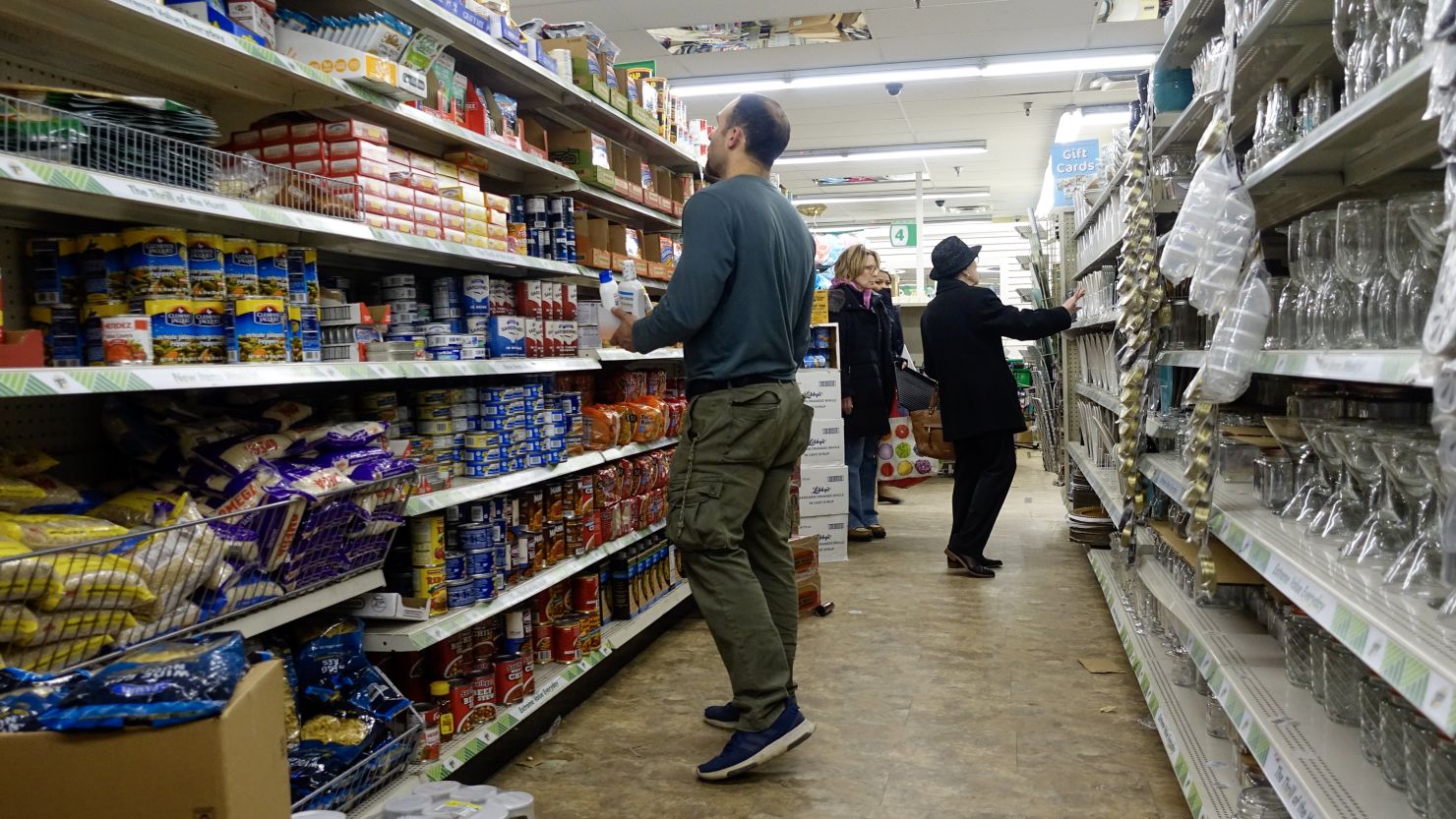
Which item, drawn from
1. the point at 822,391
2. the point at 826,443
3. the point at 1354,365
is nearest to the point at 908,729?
the point at 1354,365

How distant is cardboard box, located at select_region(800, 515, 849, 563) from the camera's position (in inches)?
240

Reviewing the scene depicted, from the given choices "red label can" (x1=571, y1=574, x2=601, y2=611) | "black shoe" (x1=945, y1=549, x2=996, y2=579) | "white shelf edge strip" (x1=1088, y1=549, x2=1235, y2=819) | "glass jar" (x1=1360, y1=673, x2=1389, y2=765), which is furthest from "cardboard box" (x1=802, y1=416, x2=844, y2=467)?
"glass jar" (x1=1360, y1=673, x2=1389, y2=765)

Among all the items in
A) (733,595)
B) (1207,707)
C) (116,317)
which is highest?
(116,317)

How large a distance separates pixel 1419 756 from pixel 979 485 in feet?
13.0

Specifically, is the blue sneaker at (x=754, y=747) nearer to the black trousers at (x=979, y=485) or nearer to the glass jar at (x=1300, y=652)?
the glass jar at (x=1300, y=652)

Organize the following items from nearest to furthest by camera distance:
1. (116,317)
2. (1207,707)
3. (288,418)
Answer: (116,317) < (288,418) < (1207,707)

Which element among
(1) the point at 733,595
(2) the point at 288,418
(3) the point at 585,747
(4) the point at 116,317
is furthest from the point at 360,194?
(3) the point at 585,747

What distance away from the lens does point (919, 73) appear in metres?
8.98

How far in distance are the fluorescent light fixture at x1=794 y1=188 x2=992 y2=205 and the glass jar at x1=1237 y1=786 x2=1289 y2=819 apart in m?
14.3

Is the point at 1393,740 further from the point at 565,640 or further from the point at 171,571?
the point at 565,640

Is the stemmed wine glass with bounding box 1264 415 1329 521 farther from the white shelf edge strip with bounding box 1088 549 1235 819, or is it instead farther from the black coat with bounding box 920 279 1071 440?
the black coat with bounding box 920 279 1071 440

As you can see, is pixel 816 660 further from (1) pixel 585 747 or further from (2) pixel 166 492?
(2) pixel 166 492

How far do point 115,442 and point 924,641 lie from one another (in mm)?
3123

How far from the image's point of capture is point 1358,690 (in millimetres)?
1915
